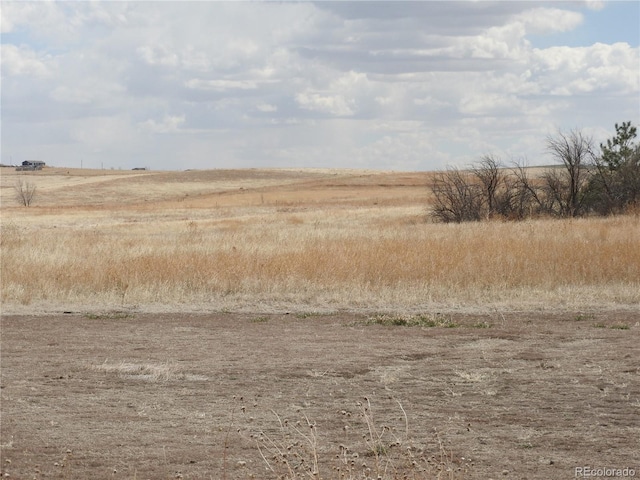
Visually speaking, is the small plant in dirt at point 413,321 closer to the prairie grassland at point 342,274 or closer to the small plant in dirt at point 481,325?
the small plant in dirt at point 481,325

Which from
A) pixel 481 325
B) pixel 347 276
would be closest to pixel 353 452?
pixel 481 325

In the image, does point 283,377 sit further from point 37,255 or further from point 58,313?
point 37,255

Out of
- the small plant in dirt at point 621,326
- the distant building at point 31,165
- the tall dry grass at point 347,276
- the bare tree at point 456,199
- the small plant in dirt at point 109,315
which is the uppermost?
the distant building at point 31,165

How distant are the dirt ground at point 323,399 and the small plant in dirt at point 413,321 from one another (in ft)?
0.30

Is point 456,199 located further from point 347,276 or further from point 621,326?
point 621,326

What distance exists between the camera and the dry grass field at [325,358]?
641cm

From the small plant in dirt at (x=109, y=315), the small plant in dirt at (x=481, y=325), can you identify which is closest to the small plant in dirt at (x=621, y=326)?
the small plant in dirt at (x=481, y=325)

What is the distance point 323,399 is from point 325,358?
1.83m

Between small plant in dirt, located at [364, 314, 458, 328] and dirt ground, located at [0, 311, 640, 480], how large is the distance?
9 cm

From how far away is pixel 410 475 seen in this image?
18.4ft

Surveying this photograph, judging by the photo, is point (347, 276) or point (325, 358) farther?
point (347, 276)

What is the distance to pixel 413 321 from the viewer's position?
12.4 meters

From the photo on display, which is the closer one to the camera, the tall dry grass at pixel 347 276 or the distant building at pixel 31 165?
the tall dry grass at pixel 347 276

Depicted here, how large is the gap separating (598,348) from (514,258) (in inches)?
262
